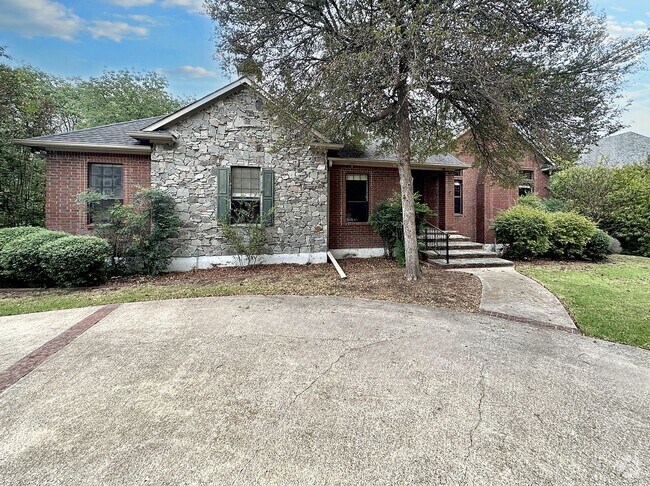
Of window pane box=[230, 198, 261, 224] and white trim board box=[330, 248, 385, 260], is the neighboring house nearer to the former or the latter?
white trim board box=[330, 248, 385, 260]

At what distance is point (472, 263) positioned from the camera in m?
9.54

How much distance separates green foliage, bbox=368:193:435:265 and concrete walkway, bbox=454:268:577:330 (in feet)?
8.25

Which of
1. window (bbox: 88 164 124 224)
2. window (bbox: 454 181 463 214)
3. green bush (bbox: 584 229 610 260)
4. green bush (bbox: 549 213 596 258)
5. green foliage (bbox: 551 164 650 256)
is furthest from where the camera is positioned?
window (bbox: 454 181 463 214)

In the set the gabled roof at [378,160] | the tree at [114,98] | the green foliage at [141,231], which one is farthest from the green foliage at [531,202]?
the tree at [114,98]

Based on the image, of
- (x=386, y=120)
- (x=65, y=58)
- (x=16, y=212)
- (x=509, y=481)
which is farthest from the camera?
(x=65, y=58)

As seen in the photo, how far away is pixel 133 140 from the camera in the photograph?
9055 mm

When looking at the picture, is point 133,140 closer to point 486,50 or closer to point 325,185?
point 325,185

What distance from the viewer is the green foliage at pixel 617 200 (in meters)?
12.6

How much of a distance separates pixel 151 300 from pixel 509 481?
6.13 m

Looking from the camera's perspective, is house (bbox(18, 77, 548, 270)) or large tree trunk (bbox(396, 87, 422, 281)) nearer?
large tree trunk (bbox(396, 87, 422, 281))

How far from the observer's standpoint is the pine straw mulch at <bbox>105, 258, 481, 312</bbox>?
630cm

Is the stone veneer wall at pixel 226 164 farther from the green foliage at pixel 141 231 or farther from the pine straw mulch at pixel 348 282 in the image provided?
the pine straw mulch at pixel 348 282

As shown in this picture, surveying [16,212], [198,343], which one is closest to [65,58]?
[16,212]

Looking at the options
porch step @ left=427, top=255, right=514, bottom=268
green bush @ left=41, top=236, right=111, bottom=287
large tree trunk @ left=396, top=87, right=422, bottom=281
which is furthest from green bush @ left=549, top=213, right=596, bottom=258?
green bush @ left=41, top=236, right=111, bottom=287
